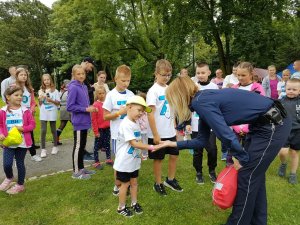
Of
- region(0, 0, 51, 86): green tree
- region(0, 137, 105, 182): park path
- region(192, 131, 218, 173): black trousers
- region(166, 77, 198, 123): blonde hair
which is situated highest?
region(0, 0, 51, 86): green tree

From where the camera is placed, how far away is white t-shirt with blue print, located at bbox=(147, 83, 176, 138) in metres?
4.60

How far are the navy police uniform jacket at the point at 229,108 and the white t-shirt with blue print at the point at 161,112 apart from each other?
4.53ft

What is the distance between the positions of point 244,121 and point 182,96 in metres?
0.71

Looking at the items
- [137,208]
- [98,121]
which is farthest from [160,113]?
[98,121]

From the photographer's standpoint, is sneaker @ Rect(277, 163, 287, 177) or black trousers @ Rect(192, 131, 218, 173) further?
sneaker @ Rect(277, 163, 287, 177)

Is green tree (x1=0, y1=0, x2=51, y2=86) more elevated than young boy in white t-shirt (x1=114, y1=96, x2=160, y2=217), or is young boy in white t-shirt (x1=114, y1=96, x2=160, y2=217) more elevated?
green tree (x1=0, y1=0, x2=51, y2=86)

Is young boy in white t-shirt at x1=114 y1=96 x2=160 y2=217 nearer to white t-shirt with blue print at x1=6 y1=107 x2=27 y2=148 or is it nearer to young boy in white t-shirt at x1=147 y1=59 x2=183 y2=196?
young boy in white t-shirt at x1=147 y1=59 x2=183 y2=196

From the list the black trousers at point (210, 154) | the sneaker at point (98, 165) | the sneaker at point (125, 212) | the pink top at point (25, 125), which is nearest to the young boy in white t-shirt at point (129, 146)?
the sneaker at point (125, 212)

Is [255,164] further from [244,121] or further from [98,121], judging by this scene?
[98,121]

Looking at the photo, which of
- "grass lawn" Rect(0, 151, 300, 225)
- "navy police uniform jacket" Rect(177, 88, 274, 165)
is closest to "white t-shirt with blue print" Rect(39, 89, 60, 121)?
"grass lawn" Rect(0, 151, 300, 225)

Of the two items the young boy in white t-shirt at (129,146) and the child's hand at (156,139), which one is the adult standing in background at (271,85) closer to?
the child's hand at (156,139)

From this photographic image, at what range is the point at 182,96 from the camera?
11.1ft

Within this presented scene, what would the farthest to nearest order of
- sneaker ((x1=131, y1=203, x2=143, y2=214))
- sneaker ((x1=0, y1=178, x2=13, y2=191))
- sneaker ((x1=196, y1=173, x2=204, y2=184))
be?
sneaker ((x1=196, y1=173, x2=204, y2=184)) → sneaker ((x1=0, y1=178, x2=13, y2=191)) → sneaker ((x1=131, y1=203, x2=143, y2=214))

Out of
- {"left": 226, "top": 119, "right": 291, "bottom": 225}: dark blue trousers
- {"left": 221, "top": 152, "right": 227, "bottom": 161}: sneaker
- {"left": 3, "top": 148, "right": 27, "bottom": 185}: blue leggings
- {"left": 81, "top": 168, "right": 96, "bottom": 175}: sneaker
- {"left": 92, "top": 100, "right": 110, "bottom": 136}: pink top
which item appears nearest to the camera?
{"left": 226, "top": 119, "right": 291, "bottom": 225}: dark blue trousers
